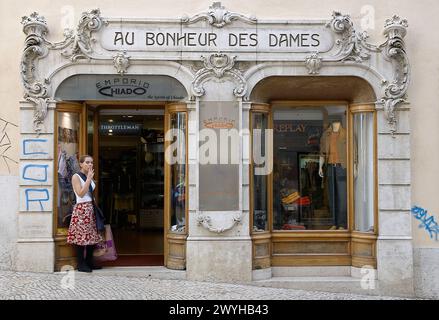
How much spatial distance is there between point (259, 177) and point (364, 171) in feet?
5.53

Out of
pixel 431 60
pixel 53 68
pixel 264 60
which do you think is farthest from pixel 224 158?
pixel 431 60

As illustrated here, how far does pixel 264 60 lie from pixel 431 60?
8.57 feet

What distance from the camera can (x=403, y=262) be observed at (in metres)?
9.68

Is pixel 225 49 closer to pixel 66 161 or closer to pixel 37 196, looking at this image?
pixel 66 161

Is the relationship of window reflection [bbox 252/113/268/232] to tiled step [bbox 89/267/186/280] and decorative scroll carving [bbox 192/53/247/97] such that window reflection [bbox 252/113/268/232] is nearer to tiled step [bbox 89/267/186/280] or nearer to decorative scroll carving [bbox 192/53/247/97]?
decorative scroll carving [bbox 192/53/247/97]

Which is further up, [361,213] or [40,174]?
[40,174]

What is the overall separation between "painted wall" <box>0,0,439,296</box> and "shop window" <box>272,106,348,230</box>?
1210 mm

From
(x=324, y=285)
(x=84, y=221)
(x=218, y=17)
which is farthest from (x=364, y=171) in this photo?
(x=84, y=221)

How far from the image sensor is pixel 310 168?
34.5ft

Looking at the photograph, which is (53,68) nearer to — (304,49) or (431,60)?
(304,49)

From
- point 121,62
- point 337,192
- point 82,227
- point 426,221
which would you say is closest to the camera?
point 121,62

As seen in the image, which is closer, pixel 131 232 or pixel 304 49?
pixel 304 49

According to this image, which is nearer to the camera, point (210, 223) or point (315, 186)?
point (210, 223)
